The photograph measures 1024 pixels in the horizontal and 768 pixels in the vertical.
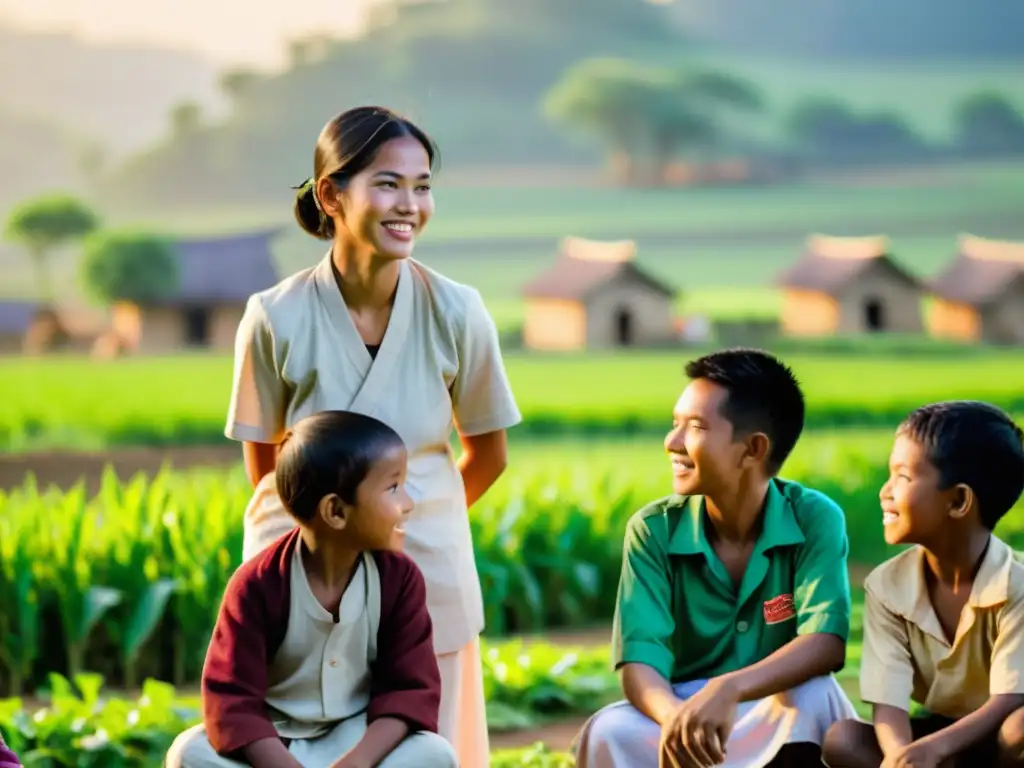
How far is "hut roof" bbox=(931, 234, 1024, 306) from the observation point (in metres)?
16.2

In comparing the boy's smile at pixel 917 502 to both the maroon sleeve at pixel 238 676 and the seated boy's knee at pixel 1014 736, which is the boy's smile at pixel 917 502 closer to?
the seated boy's knee at pixel 1014 736

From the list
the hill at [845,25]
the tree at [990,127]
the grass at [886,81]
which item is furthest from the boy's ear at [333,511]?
the hill at [845,25]

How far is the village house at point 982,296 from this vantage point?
1612 cm

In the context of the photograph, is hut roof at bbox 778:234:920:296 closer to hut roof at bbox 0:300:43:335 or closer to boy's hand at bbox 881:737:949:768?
hut roof at bbox 0:300:43:335

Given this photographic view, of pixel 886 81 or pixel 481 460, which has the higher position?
pixel 886 81

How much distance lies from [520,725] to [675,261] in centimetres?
1348

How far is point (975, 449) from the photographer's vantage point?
11.3 feet

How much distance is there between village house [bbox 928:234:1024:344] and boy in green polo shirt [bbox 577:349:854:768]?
42.8 feet

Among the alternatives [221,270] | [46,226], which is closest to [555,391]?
[221,270]

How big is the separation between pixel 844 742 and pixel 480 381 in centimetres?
101

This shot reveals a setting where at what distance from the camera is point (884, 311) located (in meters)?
16.5

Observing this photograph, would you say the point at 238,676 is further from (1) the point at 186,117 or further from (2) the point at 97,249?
(1) the point at 186,117

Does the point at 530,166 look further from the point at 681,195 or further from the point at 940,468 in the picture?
the point at 940,468

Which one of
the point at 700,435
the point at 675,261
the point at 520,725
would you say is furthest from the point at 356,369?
the point at 675,261
